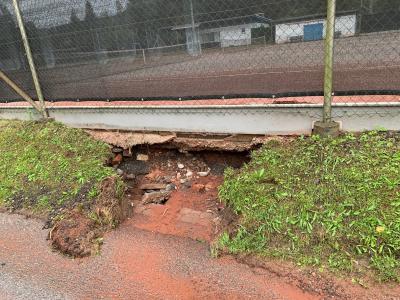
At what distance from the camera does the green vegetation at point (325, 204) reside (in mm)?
2590

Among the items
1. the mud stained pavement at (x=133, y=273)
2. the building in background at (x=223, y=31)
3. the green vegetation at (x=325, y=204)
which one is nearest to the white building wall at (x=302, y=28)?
the building in background at (x=223, y=31)

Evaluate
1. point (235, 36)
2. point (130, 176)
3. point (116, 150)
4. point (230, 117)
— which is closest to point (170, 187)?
point (130, 176)

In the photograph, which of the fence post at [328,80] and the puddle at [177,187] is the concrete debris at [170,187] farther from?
the fence post at [328,80]

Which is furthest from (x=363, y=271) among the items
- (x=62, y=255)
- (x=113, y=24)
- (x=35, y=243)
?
(x=113, y=24)

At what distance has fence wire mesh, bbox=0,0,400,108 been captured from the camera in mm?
3520

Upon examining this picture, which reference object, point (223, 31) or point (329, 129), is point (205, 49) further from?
point (329, 129)

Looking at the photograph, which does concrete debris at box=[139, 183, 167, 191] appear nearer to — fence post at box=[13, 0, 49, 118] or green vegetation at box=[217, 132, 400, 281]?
green vegetation at box=[217, 132, 400, 281]

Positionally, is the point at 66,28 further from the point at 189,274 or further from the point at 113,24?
the point at 189,274

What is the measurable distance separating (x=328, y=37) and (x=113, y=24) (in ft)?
9.02

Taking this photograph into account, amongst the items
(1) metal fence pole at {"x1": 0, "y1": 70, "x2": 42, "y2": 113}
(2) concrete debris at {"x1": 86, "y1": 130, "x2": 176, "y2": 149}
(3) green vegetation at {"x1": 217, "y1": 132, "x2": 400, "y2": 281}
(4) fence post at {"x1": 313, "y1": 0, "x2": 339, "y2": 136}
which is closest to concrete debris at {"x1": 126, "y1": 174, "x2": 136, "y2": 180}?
(2) concrete debris at {"x1": 86, "y1": 130, "x2": 176, "y2": 149}

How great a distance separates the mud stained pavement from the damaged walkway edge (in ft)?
5.29

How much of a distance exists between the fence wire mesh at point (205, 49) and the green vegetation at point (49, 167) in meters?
0.70

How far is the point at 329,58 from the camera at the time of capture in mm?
3342

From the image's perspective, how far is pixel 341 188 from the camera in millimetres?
2998
